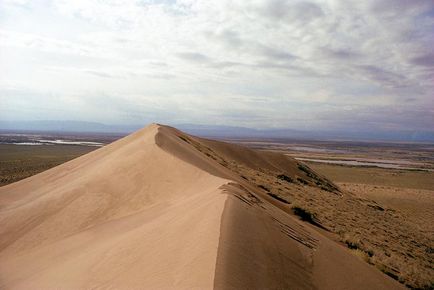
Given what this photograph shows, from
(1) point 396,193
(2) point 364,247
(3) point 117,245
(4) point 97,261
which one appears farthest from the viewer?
(1) point 396,193

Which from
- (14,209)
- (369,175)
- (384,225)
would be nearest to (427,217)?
(384,225)

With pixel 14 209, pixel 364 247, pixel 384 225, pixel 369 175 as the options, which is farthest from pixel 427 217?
pixel 369 175

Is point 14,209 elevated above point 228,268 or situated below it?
below

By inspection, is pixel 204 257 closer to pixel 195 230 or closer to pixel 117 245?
pixel 195 230

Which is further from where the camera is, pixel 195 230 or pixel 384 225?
pixel 384 225

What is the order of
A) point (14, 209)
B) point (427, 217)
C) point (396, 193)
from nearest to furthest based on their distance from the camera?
point (14, 209), point (427, 217), point (396, 193)

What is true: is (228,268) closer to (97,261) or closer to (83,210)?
(97,261)
